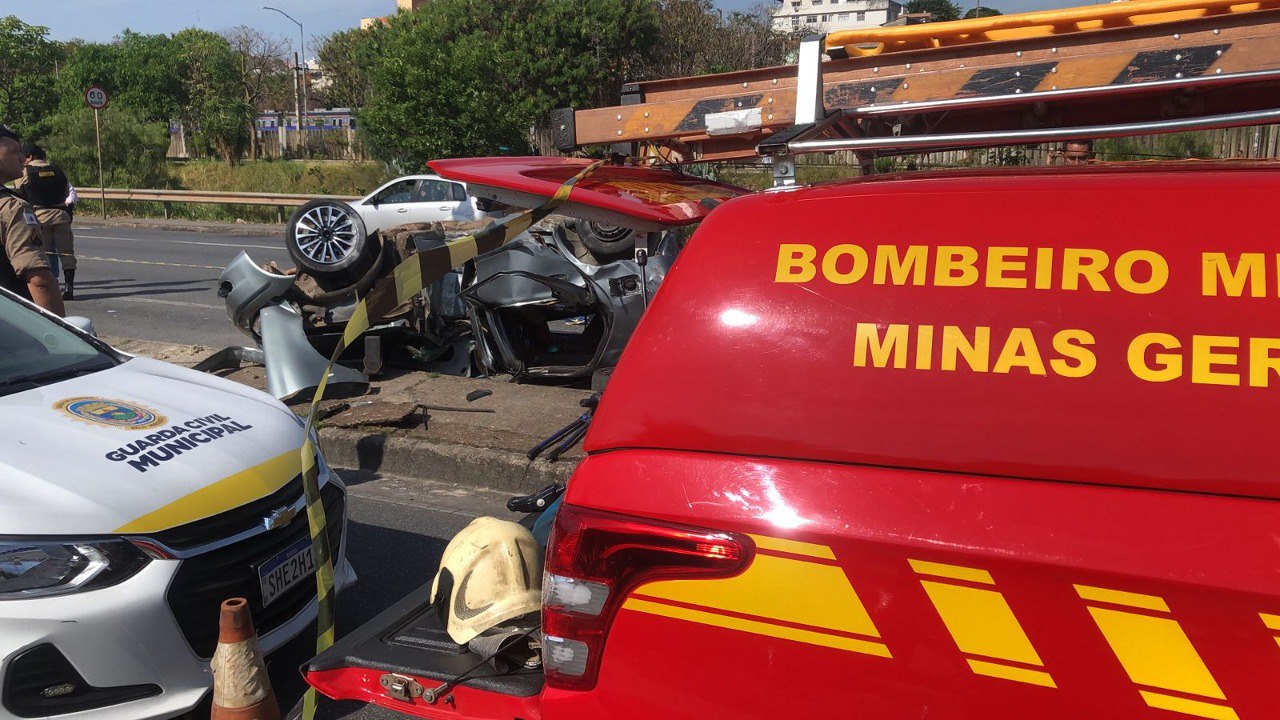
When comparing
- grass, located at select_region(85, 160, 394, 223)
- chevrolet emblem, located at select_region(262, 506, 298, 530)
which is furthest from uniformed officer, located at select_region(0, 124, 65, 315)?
grass, located at select_region(85, 160, 394, 223)

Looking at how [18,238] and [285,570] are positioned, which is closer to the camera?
[285,570]

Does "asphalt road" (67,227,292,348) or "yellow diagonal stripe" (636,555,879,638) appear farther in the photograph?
"asphalt road" (67,227,292,348)

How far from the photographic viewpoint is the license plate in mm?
3314

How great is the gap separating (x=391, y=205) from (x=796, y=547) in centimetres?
1843

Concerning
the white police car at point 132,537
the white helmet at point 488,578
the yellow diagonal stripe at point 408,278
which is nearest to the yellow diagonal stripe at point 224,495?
the white police car at point 132,537

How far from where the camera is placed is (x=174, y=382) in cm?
407

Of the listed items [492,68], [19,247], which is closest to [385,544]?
[19,247]

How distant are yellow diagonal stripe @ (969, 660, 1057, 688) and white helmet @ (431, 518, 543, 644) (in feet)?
4.04

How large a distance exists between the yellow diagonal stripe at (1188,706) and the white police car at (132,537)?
2.60 metres

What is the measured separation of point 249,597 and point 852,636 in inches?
87.4

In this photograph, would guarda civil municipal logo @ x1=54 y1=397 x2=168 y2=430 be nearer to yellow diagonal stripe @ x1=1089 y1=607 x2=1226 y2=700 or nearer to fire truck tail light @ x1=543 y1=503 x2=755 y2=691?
fire truck tail light @ x1=543 y1=503 x2=755 y2=691

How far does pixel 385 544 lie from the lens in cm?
Answer: 500

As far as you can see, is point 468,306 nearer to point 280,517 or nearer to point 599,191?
point 280,517

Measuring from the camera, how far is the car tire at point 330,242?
7.25 meters
